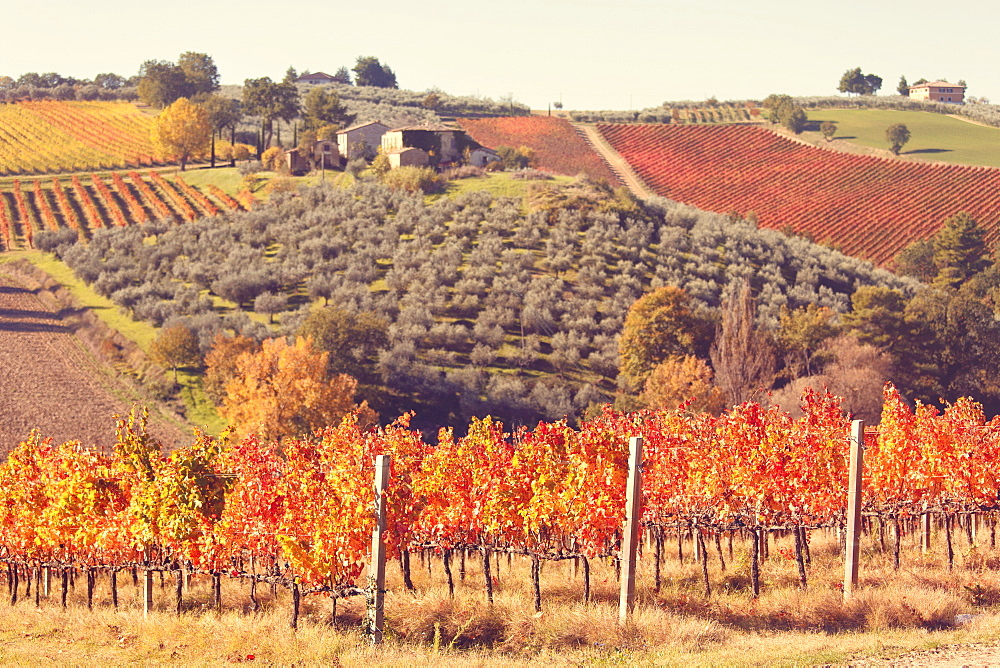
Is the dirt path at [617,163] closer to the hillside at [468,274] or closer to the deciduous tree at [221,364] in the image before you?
the hillside at [468,274]

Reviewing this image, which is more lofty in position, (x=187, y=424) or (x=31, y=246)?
(x=31, y=246)

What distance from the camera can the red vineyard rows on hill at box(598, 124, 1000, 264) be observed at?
100250mm

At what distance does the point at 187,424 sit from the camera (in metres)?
51.3

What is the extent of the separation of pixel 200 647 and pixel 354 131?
279ft

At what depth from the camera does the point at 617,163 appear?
385 ft

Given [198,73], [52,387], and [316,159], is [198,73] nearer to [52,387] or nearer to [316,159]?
[316,159]

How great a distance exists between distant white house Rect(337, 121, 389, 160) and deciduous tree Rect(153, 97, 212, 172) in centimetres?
1964

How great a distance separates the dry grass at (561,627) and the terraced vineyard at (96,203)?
71593 millimetres

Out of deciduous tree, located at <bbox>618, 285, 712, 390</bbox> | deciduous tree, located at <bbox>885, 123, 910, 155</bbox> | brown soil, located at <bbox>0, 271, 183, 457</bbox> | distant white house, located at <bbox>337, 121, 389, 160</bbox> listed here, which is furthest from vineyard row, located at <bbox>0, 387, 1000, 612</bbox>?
deciduous tree, located at <bbox>885, 123, 910, 155</bbox>

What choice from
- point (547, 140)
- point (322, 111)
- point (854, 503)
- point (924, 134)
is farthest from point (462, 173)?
point (924, 134)

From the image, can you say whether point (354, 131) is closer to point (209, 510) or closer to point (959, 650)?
point (209, 510)

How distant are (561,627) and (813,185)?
344 feet

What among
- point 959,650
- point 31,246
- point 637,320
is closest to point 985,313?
point 637,320

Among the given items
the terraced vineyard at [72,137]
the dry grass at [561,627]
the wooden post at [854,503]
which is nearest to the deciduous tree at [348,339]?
the dry grass at [561,627]
